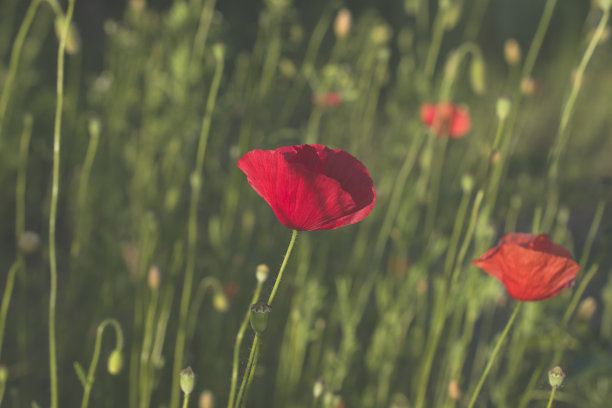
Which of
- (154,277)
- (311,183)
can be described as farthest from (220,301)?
(311,183)

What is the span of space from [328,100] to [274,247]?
20.5 inches

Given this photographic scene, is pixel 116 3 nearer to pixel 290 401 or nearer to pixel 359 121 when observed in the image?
pixel 359 121

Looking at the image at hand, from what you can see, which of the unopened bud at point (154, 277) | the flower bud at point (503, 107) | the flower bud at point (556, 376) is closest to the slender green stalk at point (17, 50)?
the unopened bud at point (154, 277)

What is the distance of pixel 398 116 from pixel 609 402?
111cm

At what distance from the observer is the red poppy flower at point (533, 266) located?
2.53ft

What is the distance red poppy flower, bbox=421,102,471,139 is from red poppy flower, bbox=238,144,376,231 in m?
0.94

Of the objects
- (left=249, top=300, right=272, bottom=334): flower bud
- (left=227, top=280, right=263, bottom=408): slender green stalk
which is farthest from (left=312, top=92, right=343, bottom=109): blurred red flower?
(left=249, top=300, right=272, bottom=334): flower bud

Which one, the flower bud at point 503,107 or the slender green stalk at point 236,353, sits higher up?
the flower bud at point 503,107

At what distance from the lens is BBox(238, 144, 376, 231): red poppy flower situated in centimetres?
64

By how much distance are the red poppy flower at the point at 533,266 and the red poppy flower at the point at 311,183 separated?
0.77 feet

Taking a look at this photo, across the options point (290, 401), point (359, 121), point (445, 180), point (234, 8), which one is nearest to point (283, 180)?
point (290, 401)

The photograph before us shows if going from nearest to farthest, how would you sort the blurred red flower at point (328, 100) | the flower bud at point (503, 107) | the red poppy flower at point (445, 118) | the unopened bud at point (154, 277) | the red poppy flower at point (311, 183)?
the red poppy flower at point (311, 183) → the flower bud at point (503, 107) → the unopened bud at point (154, 277) → the red poppy flower at point (445, 118) → the blurred red flower at point (328, 100)

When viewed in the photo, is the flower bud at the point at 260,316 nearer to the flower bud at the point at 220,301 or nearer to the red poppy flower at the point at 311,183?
the red poppy flower at the point at 311,183

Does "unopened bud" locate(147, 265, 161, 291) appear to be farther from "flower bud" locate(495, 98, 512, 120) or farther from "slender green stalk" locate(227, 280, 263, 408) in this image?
"flower bud" locate(495, 98, 512, 120)
